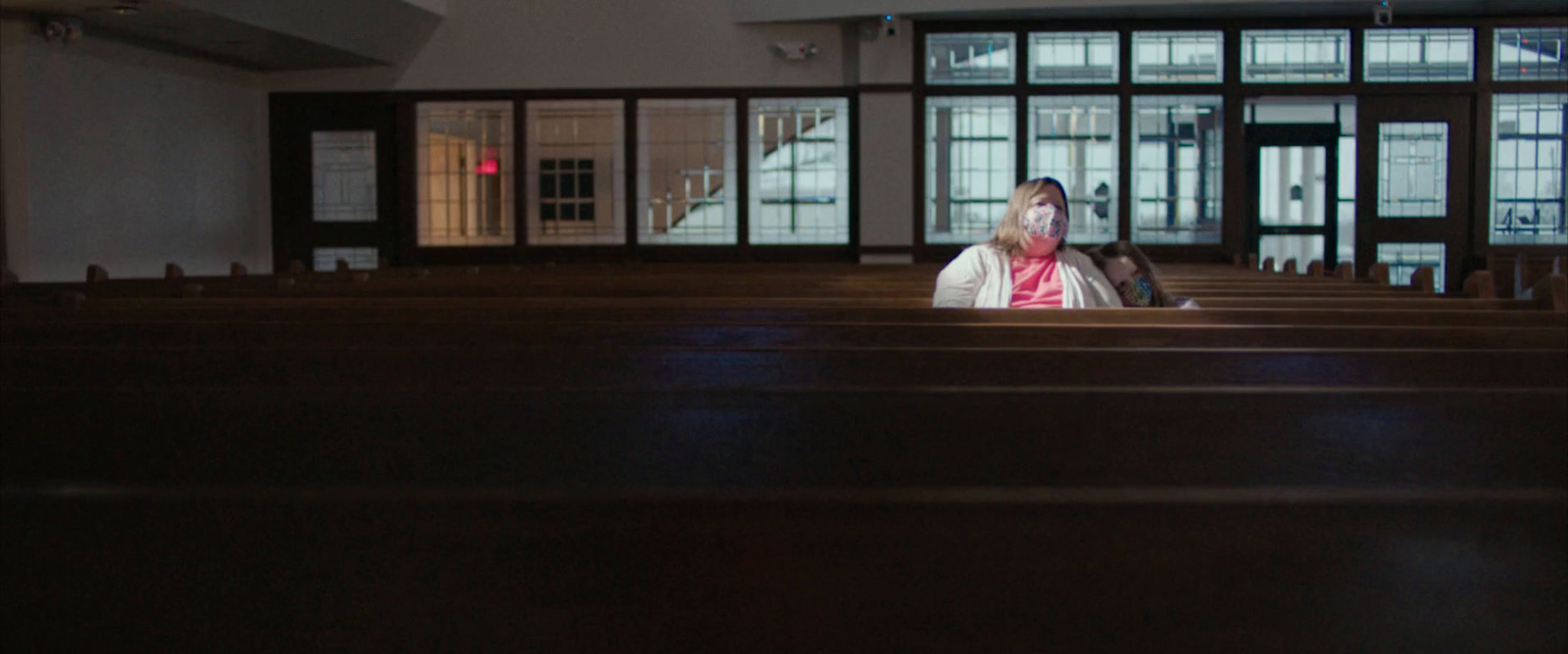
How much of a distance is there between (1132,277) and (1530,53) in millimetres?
6909

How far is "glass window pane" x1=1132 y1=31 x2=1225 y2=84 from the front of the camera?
9266mm

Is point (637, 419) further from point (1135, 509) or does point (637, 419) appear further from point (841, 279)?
point (841, 279)

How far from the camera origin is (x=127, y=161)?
870 centimetres

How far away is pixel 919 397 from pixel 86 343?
1.61 meters

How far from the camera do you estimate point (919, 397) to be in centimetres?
157

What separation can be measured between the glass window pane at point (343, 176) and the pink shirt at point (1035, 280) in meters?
7.13

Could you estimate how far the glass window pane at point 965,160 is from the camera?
9.44m

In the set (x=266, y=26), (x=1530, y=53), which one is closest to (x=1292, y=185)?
(x=1530, y=53)

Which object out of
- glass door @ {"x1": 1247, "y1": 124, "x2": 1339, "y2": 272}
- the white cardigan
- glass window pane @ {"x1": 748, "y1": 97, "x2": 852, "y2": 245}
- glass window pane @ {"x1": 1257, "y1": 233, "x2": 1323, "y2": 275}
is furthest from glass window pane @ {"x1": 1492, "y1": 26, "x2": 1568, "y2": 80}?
the white cardigan

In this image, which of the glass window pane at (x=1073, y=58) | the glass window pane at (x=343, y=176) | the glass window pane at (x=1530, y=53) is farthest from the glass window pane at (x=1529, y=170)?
the glass window pane at (x=343, y=176)

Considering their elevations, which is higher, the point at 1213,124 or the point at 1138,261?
the point at 1213,124

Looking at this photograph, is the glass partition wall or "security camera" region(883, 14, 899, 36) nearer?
"security camera" region(883, 14, 899, 36)

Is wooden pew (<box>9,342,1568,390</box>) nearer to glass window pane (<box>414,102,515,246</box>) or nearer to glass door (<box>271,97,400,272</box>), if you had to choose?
glass window pane (<box>414,102,515,246</box>)

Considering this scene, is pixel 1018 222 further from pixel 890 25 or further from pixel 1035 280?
pixel 890 25
